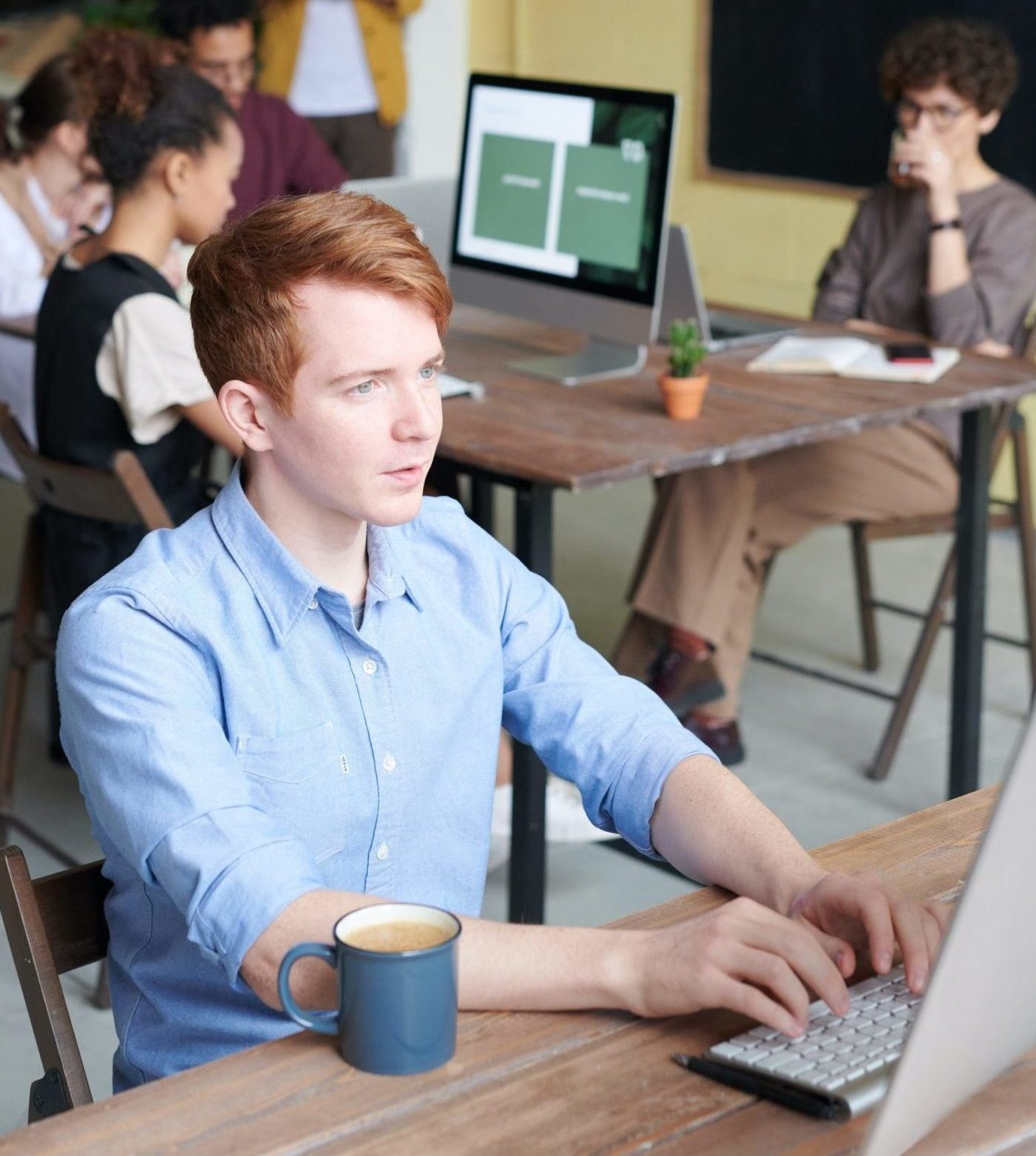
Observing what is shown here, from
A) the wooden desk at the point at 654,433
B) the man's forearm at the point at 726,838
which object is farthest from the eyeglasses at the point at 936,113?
the man's forearm at the point at 726,838

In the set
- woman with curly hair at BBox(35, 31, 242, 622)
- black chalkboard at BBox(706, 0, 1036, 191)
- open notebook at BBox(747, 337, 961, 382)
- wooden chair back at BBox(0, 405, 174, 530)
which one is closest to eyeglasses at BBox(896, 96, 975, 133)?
open notebook at BBox(747, 337, 961, 382)

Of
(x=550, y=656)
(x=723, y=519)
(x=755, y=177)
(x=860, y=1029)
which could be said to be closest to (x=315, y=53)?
(x=755, y=177)

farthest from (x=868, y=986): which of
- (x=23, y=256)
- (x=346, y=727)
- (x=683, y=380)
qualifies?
(x=23, y=256)

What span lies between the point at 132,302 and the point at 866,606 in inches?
71.6

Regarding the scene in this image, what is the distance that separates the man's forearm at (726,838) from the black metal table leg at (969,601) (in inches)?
68.5

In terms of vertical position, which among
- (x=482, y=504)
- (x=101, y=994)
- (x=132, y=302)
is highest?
(x=132, y=302)

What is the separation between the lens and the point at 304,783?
124cm

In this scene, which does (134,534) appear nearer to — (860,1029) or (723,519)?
(723,519)

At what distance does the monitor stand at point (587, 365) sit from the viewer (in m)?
2.92

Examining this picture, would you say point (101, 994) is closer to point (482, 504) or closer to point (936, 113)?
point (482, 504)

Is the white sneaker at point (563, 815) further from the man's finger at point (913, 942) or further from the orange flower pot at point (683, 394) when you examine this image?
the man's finger at point (913, 942)

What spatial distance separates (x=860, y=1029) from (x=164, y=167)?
6.66 feet

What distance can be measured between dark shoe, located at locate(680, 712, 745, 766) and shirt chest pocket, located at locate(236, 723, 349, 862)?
80.4 inches

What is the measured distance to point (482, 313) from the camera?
3547 millimetres
